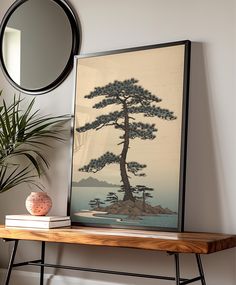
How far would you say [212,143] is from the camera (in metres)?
2.95

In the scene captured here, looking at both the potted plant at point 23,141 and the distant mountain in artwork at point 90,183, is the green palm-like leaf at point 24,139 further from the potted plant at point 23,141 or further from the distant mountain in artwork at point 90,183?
the distant mountain in artwork at point 90,183

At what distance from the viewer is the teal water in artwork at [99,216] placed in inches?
117

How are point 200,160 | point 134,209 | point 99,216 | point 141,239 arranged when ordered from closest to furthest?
point 141,239 < point 200,160 < point 134,209 < point 99,216

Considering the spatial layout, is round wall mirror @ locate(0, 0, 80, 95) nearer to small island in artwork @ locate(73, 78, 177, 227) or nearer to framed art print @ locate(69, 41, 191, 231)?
framed art print @ locate(69, 41, 191, 231)

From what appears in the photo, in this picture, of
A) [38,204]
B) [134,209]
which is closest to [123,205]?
[134,209]

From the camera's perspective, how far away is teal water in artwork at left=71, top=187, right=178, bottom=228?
2.98 meters

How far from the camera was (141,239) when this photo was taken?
102 inches

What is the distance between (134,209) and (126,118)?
1.68 ft

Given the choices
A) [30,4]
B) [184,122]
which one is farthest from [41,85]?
[184,122]

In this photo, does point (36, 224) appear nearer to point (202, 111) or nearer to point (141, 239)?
point (141, 239)

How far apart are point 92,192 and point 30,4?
1.31 m

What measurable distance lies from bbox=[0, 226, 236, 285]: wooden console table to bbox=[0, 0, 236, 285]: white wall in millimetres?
155

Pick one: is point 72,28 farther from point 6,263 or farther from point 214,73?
point 6,263

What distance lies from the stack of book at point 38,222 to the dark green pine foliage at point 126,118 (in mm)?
351
